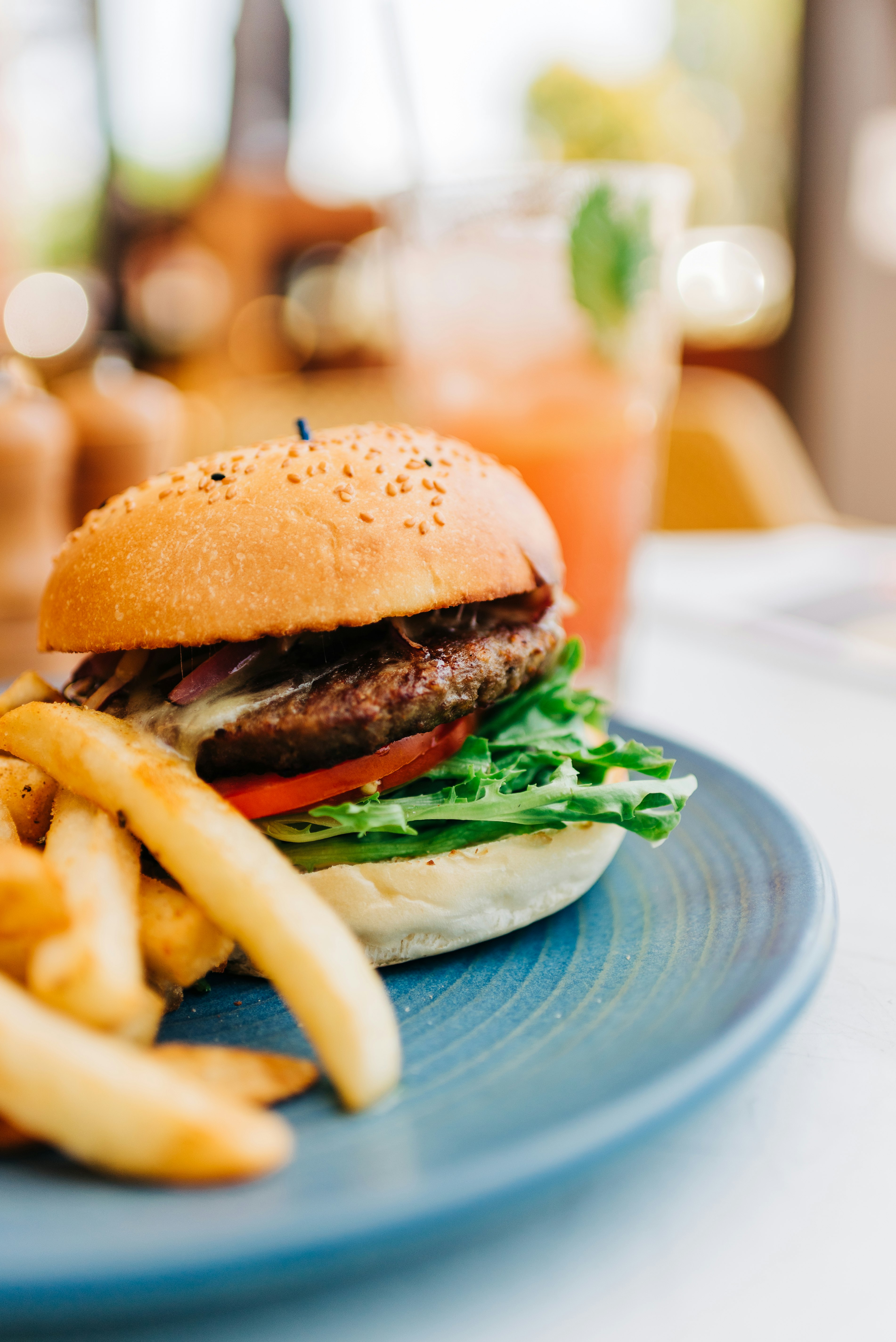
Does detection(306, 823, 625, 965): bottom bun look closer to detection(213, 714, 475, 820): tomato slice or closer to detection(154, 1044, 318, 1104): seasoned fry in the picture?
detection(213, 714, 475, 820): tomato slice

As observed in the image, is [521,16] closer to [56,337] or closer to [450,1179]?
[56,337]

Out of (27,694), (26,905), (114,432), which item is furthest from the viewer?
(114,432)

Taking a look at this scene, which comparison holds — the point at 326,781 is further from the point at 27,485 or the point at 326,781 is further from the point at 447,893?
the point at 27,485

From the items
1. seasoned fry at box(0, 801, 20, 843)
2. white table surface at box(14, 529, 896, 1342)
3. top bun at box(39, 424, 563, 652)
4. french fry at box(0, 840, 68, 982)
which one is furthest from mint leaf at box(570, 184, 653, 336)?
french fry at box(0, 840, 68, 982)

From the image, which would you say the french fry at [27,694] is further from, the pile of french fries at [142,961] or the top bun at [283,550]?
the pile of french fries at [142,961]

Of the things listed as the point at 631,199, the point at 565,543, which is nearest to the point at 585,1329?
the point at 565,543

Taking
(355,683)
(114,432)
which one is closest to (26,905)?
(355,683)

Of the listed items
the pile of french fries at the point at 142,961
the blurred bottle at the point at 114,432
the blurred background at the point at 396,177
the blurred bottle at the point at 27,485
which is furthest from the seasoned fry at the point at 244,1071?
the blurred background at the point at 396,177
